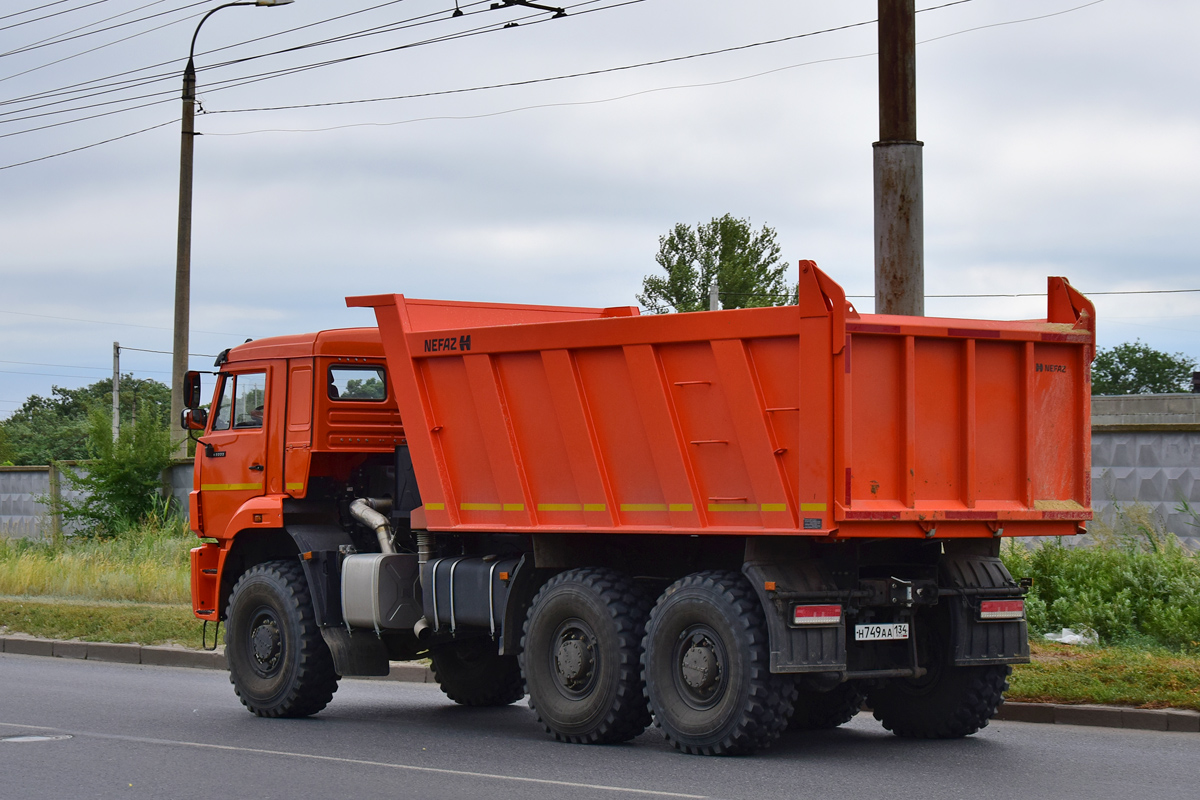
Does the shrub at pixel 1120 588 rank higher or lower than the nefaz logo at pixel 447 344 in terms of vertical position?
lower

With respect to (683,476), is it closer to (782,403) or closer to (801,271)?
(782,403)

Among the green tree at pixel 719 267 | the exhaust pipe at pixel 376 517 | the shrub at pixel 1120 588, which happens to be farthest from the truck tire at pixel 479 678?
the green tree at pixel 719 267

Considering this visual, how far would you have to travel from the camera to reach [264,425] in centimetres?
1237

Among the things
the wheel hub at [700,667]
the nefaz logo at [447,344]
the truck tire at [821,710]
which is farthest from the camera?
the nefaz logo at [447,344]

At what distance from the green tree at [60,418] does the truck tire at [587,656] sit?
2252 inches

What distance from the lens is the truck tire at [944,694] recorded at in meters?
9.85

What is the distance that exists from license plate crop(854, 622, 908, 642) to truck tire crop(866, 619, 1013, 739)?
53cm

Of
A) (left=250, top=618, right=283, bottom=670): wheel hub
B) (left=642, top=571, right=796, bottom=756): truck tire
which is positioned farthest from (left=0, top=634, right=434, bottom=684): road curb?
(left=642, top=571, right=796, bottom=756): truck tire

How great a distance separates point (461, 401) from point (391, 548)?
4.98 feet

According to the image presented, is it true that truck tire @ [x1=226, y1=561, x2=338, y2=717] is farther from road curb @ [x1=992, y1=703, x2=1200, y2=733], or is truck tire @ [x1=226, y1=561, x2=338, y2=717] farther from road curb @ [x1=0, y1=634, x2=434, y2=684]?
road curb @ [x1=992, y1=703, x2=1200, y2=733]

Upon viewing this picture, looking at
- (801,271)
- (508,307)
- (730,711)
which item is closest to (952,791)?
(730,711)

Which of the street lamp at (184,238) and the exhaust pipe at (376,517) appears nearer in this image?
the exhaust pipe at (376,517)

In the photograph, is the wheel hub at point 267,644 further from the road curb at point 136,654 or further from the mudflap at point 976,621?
the mudflap at point 976,621

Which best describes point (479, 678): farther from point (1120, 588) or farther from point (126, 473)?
point (126, 473)
